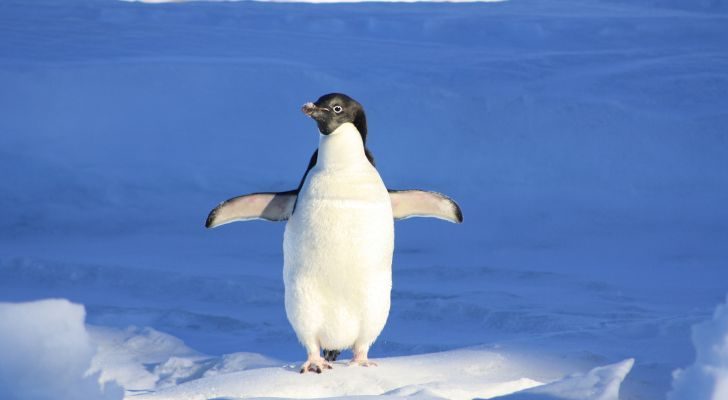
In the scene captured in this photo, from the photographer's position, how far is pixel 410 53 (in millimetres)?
10367

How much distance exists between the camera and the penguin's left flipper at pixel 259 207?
3100mm

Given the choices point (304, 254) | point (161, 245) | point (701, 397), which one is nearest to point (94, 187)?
point (161, 245)

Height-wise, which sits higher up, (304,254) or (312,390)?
(304,254)

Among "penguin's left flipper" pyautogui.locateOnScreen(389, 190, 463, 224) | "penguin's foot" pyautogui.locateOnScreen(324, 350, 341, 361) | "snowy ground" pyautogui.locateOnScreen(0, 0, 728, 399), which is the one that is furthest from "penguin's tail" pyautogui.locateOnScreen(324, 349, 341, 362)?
"penguin's left flipper" pyautogui.locateOnScreen(389, 190, 463, 224)

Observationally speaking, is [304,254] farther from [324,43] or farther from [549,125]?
[324,43]

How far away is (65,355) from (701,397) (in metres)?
1.28

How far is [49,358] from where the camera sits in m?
2.44

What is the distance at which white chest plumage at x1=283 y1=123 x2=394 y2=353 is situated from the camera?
2984 mm

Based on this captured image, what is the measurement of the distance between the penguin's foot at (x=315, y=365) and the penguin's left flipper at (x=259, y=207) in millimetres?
352

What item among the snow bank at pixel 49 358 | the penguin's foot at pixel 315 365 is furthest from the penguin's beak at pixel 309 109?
the snow bank at pixel 49 358

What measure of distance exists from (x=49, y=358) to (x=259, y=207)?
803mm

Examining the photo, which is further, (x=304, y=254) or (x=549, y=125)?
(x=549, y=125)

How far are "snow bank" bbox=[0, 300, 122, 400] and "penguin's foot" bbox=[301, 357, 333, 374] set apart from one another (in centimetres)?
70

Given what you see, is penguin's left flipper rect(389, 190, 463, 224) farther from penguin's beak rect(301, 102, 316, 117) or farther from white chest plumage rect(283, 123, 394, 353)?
penguin's beak rect(301, 102, 316, 117)
